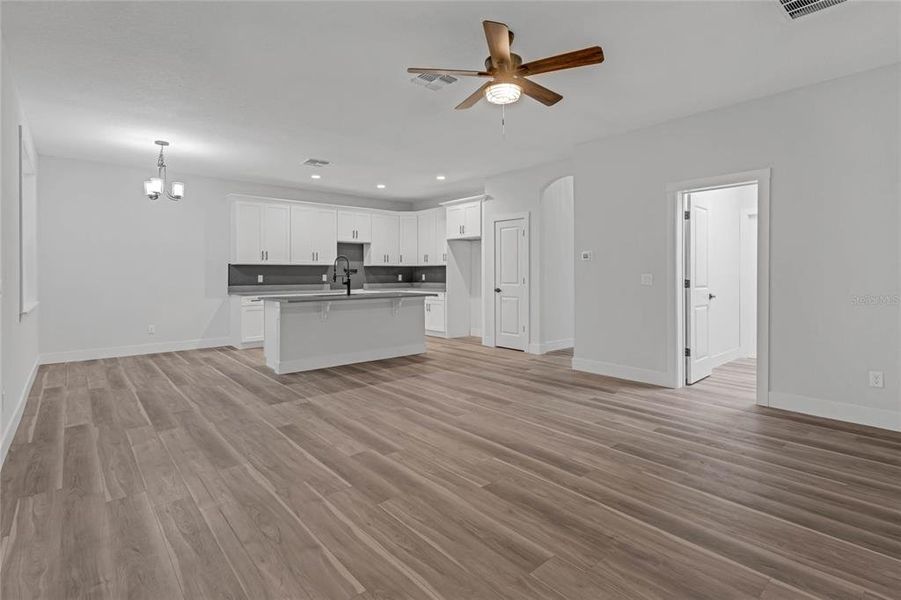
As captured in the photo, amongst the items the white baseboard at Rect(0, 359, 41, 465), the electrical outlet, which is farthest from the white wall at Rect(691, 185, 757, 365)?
the white baseboard at Rect(0, 359, 41, 465)

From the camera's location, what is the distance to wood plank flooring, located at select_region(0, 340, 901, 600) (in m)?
1.87

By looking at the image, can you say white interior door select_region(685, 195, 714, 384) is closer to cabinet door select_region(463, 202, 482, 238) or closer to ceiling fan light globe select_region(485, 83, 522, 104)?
ceiling fan light globe select_region(485, 83, 522, 104)

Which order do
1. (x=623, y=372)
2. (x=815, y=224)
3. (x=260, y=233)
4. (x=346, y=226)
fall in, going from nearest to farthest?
(x=815, y=224)
(x=623, y=372)
(x=260, y=233)
(x=346, y=226)

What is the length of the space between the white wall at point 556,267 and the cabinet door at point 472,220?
140 centimetres

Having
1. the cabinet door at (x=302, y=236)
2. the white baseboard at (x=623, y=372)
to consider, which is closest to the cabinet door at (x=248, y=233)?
the cabinet door at (x=302, y=236)

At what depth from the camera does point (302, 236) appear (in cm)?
848

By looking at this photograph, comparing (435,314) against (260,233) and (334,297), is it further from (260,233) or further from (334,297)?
(260,233)

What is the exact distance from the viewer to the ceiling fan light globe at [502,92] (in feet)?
10.1

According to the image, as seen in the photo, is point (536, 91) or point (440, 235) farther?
point (440, 235)

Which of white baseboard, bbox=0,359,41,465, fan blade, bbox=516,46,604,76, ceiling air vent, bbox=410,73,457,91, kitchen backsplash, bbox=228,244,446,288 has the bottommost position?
white baseboard, bbox=0,359,41,465

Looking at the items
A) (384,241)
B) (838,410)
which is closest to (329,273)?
(384,241)

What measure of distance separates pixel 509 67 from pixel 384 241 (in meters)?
6.94

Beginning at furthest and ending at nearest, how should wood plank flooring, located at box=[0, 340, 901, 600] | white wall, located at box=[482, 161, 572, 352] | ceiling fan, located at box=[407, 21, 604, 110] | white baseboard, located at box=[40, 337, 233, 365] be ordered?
white wall, located at box=[482, 161, 572, 352] → white baseboard, located at box=[40, 337, 233, 365] → ceiling fan, located at box=[407, 21, 604, 110] → wood plank flooring, located at box=[0, 340, 901, 600]

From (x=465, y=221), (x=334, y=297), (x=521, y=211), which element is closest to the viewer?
(x=334, y=297)
